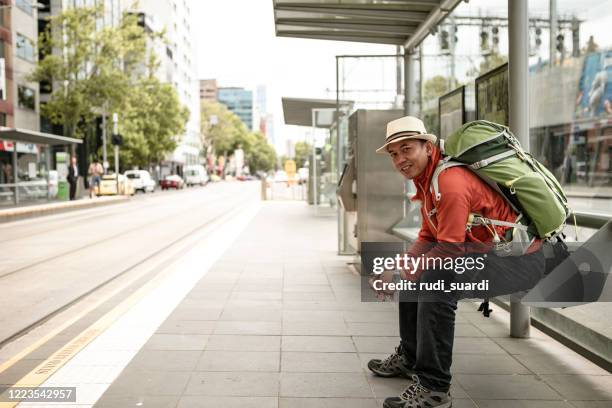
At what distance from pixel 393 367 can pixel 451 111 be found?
3911 mm

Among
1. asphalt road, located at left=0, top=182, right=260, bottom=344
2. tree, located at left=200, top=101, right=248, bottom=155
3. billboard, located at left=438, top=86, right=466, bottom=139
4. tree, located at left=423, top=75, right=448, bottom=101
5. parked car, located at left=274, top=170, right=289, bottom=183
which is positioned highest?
tree, located at left=200, top=101, right=248, bottom=155

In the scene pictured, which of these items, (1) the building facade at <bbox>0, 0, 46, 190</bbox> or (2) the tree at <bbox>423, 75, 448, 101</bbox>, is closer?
(2) the tree at <bbox>423, 75, 448, 101</bbox>

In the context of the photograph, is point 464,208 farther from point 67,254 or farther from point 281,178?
point 281,178

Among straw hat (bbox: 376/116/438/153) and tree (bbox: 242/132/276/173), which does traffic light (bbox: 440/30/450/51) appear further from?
tree (bbox: 242/132/276/173)

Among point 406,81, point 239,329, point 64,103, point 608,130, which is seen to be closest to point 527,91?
point 608,130

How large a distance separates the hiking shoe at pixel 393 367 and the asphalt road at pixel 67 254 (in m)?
3.22

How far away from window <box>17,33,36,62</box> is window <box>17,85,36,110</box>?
1.90m

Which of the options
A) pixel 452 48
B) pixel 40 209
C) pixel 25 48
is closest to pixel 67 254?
pixel 452 48

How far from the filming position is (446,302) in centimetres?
356

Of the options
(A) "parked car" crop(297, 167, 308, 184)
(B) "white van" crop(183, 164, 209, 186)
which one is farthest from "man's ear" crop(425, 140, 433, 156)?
(B) "white van" crop(183, 164, 209, 186)

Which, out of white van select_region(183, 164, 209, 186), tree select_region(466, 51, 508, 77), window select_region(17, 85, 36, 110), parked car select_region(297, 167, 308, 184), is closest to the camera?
tree select_region(466, 51, 508, 77)

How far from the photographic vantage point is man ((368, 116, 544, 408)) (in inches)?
135

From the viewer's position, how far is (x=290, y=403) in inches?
→ 152

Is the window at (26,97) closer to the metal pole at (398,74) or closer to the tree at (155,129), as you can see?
the tree at (155,129)
